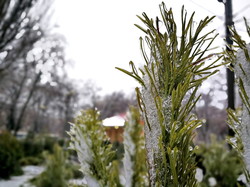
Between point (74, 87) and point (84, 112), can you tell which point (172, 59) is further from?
point (74, 87)

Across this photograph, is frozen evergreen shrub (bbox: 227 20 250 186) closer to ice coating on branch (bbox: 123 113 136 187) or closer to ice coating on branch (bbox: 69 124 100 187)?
ice coating on branch (bbox: 123 113 136 187)

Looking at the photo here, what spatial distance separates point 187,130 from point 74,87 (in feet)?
92.5

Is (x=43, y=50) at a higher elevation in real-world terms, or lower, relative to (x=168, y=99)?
higher

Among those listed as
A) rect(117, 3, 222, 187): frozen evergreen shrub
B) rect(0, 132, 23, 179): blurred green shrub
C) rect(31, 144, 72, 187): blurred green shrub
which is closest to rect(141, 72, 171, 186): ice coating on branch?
rect(117, 3, 222, 187): frozen evergreen shrub

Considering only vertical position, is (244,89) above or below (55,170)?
above

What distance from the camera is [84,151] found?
2.52ft

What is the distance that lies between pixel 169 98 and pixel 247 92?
9.3 inches

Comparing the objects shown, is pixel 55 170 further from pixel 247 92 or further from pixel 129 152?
pixel 247 92

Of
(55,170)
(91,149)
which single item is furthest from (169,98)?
(55,170)

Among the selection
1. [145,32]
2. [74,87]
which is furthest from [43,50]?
[145,32]

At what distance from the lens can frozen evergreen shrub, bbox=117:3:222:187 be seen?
760 mm

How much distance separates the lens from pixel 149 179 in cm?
81

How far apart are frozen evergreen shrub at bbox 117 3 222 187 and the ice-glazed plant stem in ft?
0.16

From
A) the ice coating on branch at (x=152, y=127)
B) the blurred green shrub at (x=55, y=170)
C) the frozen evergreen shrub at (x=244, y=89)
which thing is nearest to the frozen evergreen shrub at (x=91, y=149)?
the ice coating on branch at (x=152, y=127)
